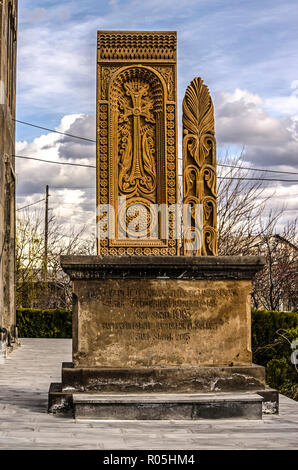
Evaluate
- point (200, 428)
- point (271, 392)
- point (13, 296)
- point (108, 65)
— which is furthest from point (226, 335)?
point (13, 296)

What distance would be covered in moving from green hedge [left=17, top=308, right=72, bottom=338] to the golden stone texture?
51.3ft

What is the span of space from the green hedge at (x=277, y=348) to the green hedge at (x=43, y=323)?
967 centimetres

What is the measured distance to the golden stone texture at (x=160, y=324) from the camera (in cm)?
766

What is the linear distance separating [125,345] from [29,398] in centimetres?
195

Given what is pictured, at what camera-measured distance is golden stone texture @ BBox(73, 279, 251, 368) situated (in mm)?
7656

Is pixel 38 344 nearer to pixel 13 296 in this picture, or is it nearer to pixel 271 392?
pixel 13 296

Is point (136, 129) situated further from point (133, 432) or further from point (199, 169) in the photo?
point (133, 432)

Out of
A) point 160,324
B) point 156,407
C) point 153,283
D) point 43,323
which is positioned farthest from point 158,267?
point 43,323

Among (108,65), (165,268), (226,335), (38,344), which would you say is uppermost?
(108,65)

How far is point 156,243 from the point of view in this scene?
8352 mm

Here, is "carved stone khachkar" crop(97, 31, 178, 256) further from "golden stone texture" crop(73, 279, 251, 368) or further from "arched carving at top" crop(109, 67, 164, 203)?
"golden stone texture" crop(73, 279, 251, 368)

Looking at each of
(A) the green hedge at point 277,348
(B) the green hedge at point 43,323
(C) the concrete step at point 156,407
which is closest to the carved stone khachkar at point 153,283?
(C) the concrete step at point 156,407

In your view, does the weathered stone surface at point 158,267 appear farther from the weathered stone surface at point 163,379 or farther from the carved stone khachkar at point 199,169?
the weathered stone surface at point 163,379

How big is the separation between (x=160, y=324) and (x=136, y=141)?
7.71 ft
